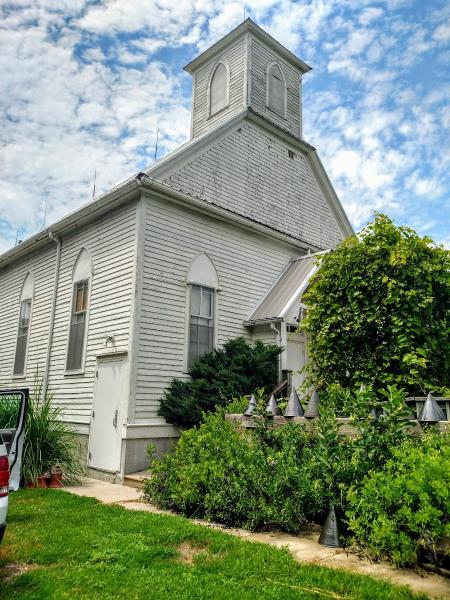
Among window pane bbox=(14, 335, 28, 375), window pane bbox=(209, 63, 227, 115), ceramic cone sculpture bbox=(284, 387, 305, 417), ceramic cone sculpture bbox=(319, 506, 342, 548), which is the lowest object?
ceramic cone sculpture bbox=(319, 506, 342, 548)

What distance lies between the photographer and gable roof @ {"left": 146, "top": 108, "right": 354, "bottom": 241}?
11.5 m

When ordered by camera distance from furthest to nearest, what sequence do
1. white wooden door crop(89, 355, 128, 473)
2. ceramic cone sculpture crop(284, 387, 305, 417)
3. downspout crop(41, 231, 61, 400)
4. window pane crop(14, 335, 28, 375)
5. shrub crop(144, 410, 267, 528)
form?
window pane crop(14, 335, 28, 375) < downspout crop(41, 231, 61, 400) < white wooden door crop(89, 355, 128, 473) < ceramic cone sculpture crop(284, 387, 305, 417) < shrub crop(144, 410, 267, 528)

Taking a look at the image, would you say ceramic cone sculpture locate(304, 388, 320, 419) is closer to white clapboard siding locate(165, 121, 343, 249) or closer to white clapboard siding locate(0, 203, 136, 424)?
Answer: white clapboard siding locate(0, 203, 136, 424)

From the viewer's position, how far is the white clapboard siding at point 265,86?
15195 millimetres

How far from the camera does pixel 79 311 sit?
484 inches

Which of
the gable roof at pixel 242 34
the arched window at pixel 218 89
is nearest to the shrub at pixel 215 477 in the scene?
the arched window at pixel 218 89

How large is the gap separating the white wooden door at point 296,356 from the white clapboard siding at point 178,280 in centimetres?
115

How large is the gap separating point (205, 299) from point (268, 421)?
555 cm

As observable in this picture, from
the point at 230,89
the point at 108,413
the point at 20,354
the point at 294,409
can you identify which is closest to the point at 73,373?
the point at 108,413

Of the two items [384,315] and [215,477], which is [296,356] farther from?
[215,477]

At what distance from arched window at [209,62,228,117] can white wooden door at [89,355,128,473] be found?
964cm

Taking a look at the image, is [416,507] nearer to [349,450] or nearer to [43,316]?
[349,450]

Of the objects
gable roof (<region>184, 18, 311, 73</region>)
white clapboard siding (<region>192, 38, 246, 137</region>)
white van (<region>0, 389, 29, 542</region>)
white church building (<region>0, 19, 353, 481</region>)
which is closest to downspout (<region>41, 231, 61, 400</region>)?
white church building (<region>0, 19, 353, 481</region>)

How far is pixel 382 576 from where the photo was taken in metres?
3.79
